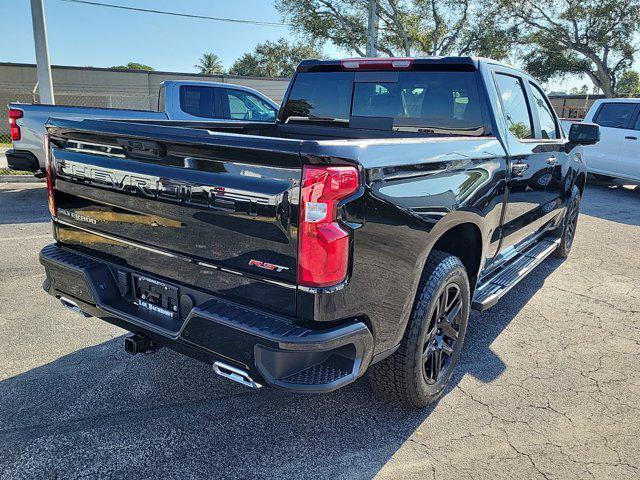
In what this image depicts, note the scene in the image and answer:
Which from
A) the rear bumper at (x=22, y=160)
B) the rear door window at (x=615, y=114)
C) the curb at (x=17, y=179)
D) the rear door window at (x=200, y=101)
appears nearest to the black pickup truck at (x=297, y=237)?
the rear bumper at (x=22, y=160)

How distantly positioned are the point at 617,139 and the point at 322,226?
35.7ft

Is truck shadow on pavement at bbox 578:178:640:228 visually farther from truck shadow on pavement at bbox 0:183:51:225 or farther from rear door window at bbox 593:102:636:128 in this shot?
truck shadow on pavement at bbox 0:183:51:225

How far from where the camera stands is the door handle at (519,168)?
3.45m

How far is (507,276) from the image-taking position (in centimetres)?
387

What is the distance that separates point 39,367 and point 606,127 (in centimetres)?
1145

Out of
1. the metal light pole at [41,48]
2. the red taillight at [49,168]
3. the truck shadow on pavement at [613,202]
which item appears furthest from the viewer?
the metal light pole at [41,48]

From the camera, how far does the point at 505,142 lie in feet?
11.0

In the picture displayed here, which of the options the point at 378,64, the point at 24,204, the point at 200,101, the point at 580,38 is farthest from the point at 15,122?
the point at 580,38

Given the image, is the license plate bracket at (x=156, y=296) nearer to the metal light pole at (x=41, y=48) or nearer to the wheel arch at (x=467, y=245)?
the wheel arch at (x=467, y=245)

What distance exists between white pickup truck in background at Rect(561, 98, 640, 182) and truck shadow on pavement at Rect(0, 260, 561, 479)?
9.12 metres

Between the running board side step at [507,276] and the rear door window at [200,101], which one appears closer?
the running board side step at [507,276]

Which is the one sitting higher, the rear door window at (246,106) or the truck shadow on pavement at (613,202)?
the rear door window at (246,106)

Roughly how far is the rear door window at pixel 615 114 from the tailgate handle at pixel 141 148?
11.0 m

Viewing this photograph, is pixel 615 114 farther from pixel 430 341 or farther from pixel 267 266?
pixel 267 266
